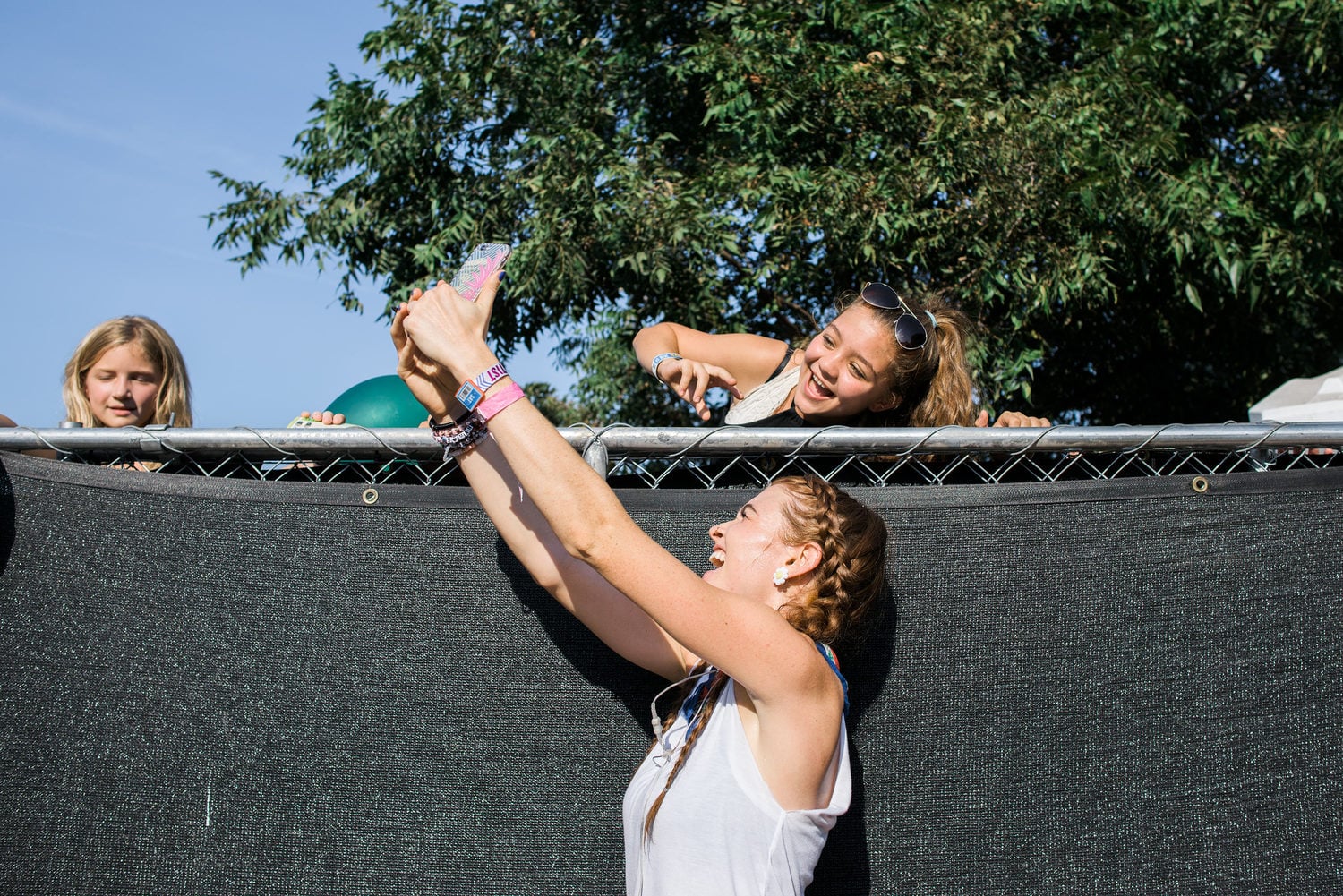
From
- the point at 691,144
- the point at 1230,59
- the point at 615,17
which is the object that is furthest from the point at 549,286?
the point at 1230,59

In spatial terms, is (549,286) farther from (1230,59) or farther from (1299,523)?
(1299,523)

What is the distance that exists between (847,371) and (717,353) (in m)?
0.57

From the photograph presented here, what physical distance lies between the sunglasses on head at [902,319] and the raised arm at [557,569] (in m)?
1.27

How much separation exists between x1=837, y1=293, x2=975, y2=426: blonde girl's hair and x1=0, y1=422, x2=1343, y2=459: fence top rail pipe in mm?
589

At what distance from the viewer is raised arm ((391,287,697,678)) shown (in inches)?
88.2

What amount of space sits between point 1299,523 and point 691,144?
6.72m

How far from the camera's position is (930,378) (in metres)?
3.20

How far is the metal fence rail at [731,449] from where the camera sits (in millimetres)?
2430

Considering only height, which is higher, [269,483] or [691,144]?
[691,144]

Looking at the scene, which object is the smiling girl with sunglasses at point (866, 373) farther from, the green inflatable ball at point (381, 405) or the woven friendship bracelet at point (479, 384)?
the woven friendship bracelet at point (479, 384)

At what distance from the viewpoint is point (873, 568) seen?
2209 mm

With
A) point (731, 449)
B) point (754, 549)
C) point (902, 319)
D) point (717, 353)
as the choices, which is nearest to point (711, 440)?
point (731, 449)

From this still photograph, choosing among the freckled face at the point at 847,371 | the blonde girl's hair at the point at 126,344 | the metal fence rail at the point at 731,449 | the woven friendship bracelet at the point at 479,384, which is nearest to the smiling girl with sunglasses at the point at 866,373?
the freckled face at the point at 847,371

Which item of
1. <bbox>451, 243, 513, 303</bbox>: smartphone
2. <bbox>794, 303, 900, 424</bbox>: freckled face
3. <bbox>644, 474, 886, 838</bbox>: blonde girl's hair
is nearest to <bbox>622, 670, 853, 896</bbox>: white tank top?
<bbox>644, 474, 886, 838</bbox>: blonde girl's hair
